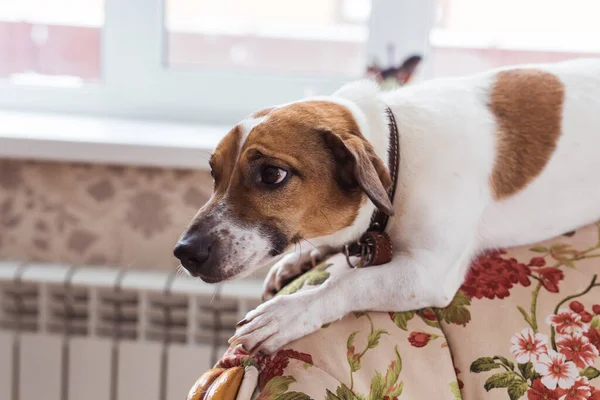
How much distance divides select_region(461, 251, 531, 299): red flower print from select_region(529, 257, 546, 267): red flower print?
0.04ft

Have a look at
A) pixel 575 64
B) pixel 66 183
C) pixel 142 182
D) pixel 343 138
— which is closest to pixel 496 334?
pixel 343 138

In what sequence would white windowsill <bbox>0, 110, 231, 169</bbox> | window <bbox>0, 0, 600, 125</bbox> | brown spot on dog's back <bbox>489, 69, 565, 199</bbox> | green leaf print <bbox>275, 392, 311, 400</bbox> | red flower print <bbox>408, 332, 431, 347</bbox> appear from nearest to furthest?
green leaf print <bbox>275, 392, 311, 400</bbox>, red flower print <bbox>408, 332, 431, 347</bbox>, brown spot on dog's back <bbox>489, 69, 565, 199</bbox>, white windowsill <bbox>0, 110, 231, 169</bbox>, window <bbox>0, 0, 600, 125</bbox>

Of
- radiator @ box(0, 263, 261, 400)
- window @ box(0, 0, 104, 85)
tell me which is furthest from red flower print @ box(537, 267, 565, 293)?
window @ box(0, 0, 104, 85)

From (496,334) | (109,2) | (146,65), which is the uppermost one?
(109,2)

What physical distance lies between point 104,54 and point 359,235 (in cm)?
111

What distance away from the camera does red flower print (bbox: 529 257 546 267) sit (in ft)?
3.31

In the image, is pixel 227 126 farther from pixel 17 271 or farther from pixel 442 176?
pixel 442 176

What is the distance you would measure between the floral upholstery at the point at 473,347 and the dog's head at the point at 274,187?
11cm

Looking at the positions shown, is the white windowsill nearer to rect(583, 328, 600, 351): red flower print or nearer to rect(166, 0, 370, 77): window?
rect(166, 0, 370, 77): window

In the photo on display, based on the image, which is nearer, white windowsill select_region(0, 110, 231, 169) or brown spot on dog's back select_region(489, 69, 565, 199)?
brown spot on dog's back select_region(489, 69, 565, 199)

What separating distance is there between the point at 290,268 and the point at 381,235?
0.63 ft

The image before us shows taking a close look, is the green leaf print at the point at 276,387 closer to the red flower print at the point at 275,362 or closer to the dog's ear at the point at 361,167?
the red flower print at the point at 275,362

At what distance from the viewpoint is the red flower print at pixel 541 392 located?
0.91 metres

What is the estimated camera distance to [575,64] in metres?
1.12
